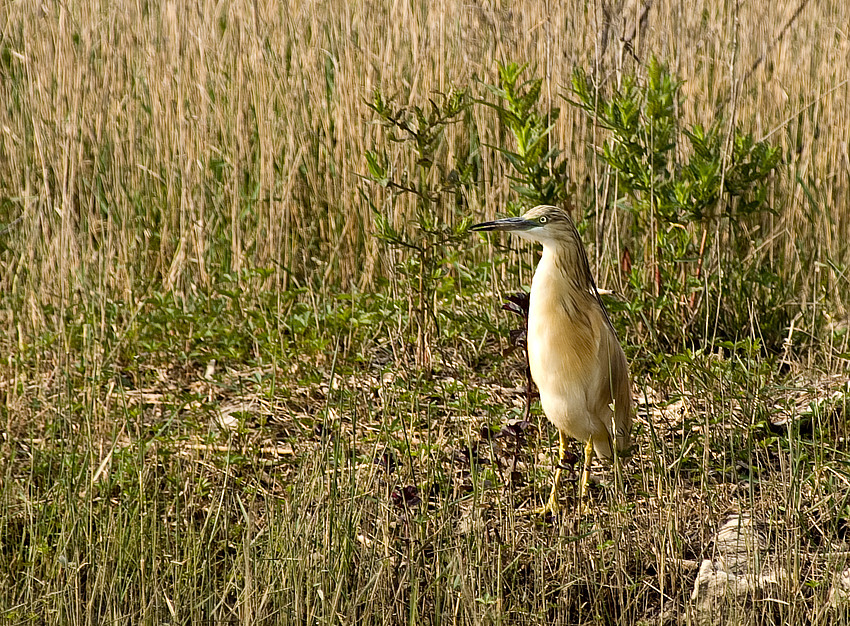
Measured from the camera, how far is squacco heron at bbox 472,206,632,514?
10.6 ft

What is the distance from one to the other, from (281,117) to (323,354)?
4.89 feet

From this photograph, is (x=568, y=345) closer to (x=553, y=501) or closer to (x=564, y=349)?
(x=564, y=349)

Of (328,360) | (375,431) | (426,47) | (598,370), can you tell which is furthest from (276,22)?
(598,370)

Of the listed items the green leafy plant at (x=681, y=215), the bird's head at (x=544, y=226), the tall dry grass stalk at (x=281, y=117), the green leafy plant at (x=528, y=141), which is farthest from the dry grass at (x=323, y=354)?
the bird's head at (x=544, y=226)

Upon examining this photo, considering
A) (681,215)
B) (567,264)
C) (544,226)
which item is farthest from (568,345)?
(681,215)

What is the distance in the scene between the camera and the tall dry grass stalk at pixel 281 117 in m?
4.82

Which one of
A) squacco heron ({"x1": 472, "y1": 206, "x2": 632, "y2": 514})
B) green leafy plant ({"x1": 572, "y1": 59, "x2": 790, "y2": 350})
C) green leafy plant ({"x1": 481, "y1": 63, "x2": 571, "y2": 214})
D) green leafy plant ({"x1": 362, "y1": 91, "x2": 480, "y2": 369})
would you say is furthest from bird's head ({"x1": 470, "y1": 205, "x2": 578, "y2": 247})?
green leafy plant ({"x1": 572, "y1": 59, "x2": 790, "y2": 350})

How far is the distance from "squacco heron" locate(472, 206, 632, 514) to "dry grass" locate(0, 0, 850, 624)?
0.14 metres

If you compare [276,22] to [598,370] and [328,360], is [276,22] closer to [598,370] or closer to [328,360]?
[328,360]

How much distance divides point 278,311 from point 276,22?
175cm

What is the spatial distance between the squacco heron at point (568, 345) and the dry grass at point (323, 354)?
0.14 m

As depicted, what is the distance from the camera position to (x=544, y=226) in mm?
3242

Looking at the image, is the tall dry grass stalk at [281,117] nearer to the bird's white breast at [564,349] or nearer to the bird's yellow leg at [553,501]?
the bird's white breast at [564,349]

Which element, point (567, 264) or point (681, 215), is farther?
point (681, 215)
